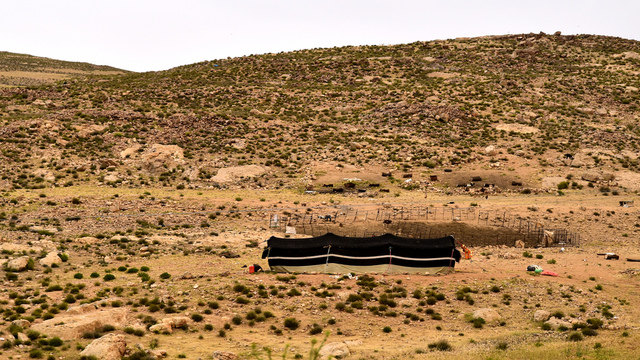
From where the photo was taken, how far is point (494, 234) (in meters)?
42.0

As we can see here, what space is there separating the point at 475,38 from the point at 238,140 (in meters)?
66.0

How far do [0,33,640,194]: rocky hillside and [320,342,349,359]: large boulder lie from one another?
3585 centimetres

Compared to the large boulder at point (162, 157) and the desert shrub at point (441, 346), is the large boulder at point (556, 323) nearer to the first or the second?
the desert shrub at point (441, 346)

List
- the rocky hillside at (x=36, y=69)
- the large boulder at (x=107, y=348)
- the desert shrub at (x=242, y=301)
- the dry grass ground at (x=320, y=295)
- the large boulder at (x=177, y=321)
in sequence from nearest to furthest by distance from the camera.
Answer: the large boulder at (x=107, y=348) → the dry grass ground at (x=320, y=295) → the large boulder at (x=177, y=321) → the desert shrub at (x=242, y=301) → the rocky hillside at (x=36, y=69)

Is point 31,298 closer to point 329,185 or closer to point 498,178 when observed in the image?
point 329,185

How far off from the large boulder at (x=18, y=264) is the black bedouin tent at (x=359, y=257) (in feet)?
43.4

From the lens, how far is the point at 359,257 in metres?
30.7

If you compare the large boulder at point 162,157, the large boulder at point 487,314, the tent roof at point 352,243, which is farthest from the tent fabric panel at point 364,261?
the large boulder at point 162,157

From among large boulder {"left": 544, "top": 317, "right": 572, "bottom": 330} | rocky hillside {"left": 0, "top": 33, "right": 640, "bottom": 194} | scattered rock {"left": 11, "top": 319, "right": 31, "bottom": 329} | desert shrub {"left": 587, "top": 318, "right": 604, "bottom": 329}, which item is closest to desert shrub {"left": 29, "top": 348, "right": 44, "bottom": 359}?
scattered rock {"left": 11, "top": 319, "right": 31, "bottom": 329}

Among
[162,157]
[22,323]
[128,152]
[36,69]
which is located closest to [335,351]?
[22,323]

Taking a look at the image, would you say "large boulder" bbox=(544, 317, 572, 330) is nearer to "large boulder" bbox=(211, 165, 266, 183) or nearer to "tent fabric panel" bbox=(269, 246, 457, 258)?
"tent fabric panel" bbox=(269, 246, 457, 258)

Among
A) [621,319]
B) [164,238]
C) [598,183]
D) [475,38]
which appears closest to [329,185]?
[164,238]

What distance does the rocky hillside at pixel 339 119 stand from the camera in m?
57.4

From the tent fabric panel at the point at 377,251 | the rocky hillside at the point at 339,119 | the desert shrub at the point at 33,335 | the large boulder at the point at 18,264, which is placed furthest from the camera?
the rocky hillside at the point at 339,119
